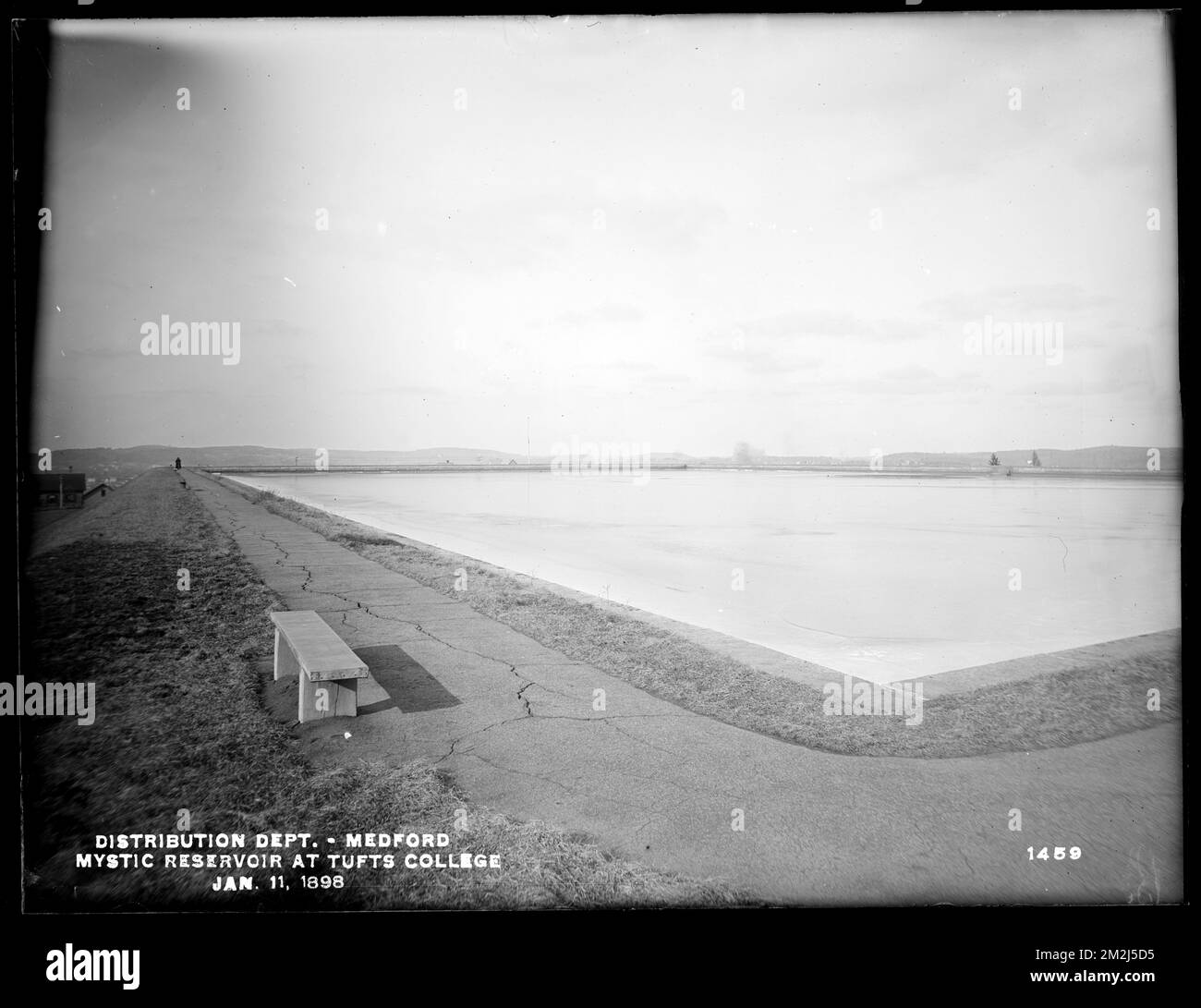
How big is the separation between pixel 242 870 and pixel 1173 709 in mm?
5303

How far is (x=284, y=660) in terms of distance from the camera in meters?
4.76

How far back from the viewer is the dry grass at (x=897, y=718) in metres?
3.95

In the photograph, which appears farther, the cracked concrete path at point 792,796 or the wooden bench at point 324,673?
the wooden bench at point 324,673

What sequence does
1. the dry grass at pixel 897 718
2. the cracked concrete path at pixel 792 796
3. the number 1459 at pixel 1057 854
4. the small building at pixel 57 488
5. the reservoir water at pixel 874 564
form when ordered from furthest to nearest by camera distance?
the reservoir water at pixel 874 564, the small building at pixel 57 488, the dry grass at pixel 897 718, the number 1459 at pixel 1057 854, the cracked concrete path at pixel 792 796

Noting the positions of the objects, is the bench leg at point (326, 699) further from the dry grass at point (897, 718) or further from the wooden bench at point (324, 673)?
the dry grass at point (897, 718)

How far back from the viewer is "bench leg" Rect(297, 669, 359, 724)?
13.3ft

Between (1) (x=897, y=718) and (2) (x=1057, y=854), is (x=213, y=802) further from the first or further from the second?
(2) (x=1057, y=854)

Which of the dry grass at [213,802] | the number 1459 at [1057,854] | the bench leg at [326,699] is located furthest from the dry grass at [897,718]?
the bench leg at [326,699]

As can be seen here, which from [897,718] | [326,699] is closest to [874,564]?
[897,718]

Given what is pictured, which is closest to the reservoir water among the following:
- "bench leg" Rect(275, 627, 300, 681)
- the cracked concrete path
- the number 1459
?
the cracked concrete path

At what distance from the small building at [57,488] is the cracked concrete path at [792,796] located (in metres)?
2.23

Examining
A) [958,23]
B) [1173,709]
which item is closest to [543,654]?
[1173,709]

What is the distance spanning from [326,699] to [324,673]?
1.17 feet
